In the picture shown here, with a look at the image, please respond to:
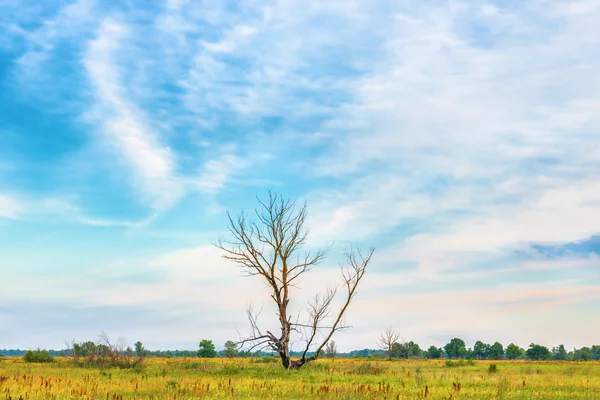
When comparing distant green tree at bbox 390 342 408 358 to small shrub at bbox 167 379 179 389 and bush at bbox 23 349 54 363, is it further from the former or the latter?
small shrub at bbox 167 379 179 389

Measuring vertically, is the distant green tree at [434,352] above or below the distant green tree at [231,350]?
below

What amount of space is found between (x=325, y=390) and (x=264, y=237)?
1886cm

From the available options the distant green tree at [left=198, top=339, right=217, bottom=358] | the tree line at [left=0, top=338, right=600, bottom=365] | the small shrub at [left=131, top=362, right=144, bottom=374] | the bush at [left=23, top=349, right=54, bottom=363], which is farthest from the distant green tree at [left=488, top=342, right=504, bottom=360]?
the small shrub at [left=131, top=362, right=144, bottom=374]

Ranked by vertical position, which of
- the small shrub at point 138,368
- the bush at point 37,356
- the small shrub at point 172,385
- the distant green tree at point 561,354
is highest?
the small shrub at point 172,385

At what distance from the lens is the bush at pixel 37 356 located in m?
52.2

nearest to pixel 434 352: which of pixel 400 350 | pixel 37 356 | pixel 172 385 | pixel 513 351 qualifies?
pixel 513 351

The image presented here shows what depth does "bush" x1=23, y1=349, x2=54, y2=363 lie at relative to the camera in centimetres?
5222

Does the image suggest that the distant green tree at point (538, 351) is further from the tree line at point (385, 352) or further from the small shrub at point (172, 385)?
the small shrub at point (172, 385)

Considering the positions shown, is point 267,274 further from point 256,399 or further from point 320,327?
point 256,399

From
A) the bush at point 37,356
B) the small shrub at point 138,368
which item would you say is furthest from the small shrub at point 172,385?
the bush at point 37,356

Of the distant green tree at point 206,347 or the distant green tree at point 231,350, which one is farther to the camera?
the distant green tree at point 206,347

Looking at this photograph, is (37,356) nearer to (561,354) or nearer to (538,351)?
(538,351)

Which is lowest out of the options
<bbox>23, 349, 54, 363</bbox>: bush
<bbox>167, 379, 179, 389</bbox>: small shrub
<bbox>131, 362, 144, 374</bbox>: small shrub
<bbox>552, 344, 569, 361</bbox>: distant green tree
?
<bbox>552, 344, 569, 361</bbox>: distant green tree

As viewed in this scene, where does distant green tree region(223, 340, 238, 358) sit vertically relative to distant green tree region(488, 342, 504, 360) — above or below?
above
